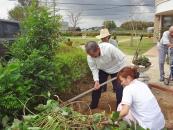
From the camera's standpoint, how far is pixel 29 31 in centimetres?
719

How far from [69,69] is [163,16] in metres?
24.7

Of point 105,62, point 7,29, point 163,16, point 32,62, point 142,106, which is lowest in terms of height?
point 163,16

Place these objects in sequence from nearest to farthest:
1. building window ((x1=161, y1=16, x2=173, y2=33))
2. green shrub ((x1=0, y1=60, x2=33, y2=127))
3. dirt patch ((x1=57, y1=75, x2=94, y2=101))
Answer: green shrub ((x1=0, y1=60, x2=33, y2=127)) → dirt patch ((x1=57, y1=75, x2=94, y2=101)) → building window ((x1=161, y1=16, x2=173, y2=33))

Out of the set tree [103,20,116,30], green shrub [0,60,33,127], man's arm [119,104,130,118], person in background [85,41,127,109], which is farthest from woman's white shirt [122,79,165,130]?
tree [103,20,116,30]

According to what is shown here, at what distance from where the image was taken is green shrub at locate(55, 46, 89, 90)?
7485 millimetres

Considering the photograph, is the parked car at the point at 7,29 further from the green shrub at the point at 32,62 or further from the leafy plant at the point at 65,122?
the leafy plant at the point at 65,122

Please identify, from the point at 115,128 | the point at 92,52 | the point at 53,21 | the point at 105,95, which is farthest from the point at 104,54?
the point at 115,128

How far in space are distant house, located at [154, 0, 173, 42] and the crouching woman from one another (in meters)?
21.1

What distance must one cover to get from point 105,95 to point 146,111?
165 inches

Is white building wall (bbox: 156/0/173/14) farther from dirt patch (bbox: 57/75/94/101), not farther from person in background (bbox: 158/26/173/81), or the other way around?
dirt patch (bbox: 57/75/94/101)

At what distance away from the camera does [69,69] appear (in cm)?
861

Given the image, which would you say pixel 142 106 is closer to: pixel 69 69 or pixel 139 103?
pixel 139 103

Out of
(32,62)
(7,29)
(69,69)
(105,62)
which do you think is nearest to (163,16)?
(7,29)

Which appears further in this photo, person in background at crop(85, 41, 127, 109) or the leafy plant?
person in background at crop(85, 41, 127, 109)
